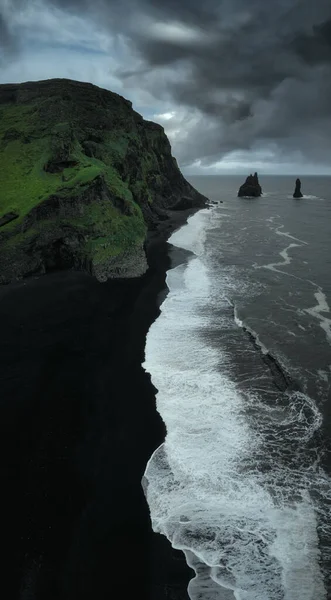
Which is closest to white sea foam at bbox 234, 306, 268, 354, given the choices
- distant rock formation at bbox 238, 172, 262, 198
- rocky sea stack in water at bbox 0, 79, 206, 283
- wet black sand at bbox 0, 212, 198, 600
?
wet black sand at bbox 0, 212, 198, 600

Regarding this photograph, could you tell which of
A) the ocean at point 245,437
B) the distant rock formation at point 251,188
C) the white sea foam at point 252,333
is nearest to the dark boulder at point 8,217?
the ocean at point 245,437

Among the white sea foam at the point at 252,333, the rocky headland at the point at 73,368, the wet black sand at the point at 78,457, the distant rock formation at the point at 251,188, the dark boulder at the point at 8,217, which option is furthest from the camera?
the distant rock formation at the point at 251,188

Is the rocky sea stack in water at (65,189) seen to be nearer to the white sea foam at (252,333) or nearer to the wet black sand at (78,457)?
the wet black sand at (78,457)

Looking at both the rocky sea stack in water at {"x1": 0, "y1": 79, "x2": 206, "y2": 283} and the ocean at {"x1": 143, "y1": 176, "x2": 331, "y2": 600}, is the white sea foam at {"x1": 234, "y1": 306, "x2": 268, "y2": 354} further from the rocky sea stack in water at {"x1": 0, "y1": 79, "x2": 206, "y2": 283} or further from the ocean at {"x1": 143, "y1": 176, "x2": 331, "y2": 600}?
the rocky sea stack in water at {"x1": 0, "y1": 79, "x2": 206, "y2": 283}

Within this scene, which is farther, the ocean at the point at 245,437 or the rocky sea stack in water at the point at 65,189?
the rocky sea stack in water at the point at 65,189

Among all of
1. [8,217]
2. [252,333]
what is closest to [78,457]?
[252,333]

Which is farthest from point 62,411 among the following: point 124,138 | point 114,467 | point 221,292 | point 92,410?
point 124,138
